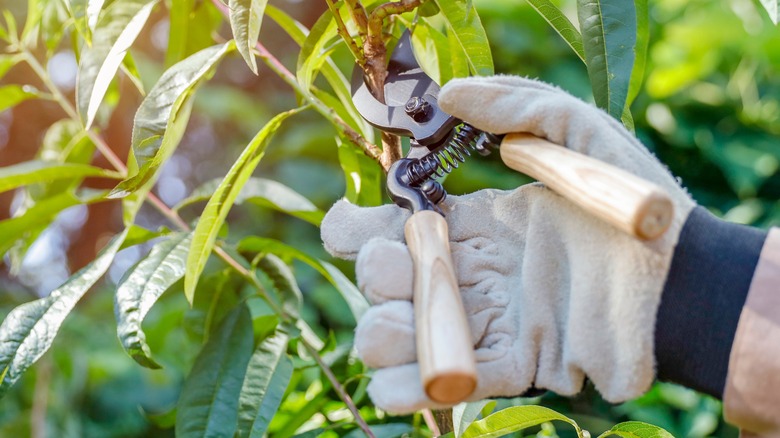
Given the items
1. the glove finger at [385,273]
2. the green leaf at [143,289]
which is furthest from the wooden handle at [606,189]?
the green leaf at [143,289]

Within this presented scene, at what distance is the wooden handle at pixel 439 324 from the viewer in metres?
0.45

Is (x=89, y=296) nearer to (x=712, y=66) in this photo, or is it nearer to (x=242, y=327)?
(x=242, y=327)

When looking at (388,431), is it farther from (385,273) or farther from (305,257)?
(385,273)

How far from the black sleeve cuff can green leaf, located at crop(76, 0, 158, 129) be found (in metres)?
0.53

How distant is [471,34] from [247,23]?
0.27m

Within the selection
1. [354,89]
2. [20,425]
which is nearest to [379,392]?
[354,89]

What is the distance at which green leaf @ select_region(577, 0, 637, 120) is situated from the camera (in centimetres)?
65

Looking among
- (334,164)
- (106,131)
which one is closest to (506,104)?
(334,164)

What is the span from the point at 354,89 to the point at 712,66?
70.5 inches

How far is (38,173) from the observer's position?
1.03 m

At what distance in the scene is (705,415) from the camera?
1.59m

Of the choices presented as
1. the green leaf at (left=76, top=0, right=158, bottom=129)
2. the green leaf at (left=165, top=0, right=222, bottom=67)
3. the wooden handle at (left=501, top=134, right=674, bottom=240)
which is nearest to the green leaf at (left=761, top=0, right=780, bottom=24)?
the wooden handle at (left=501, top=134, right=674, bottom=240)

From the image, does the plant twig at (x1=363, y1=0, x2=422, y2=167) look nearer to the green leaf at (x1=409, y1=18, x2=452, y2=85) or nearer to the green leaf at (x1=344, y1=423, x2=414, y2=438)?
the green leaf at (x1=409, y1=18, x2=452, y2=85)

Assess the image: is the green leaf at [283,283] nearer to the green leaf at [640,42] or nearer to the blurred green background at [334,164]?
the green leaf at [640,42]
